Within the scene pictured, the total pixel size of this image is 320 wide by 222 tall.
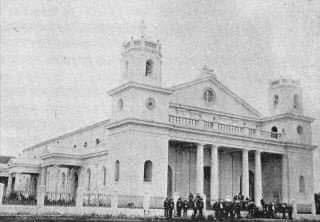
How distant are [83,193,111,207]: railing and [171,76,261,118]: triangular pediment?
442 inches

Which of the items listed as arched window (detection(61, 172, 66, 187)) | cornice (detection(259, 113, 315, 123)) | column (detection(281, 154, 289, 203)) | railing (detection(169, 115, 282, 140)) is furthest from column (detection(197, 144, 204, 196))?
arched window (detection(61, 172, 66, 187))

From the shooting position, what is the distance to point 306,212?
32.8 metres

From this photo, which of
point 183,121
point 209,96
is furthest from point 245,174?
point 209,96

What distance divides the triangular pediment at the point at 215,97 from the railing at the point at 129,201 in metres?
10.7

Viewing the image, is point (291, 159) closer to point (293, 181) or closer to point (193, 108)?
point (293, 181)

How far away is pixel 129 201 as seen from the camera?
27641mm

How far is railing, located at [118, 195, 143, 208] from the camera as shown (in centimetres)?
2738

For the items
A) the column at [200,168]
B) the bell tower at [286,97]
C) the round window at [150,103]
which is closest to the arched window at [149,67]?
the round window at [150,103]

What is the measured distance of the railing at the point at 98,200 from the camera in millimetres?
26769

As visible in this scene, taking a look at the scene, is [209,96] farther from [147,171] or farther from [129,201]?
[129,201]

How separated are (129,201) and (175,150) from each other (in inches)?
378

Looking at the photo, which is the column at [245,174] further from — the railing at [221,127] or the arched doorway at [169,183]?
the arched doorway at [169,183]

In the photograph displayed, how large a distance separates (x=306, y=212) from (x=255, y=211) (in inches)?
231

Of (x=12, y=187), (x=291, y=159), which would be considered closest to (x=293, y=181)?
(x=291, y=159)
